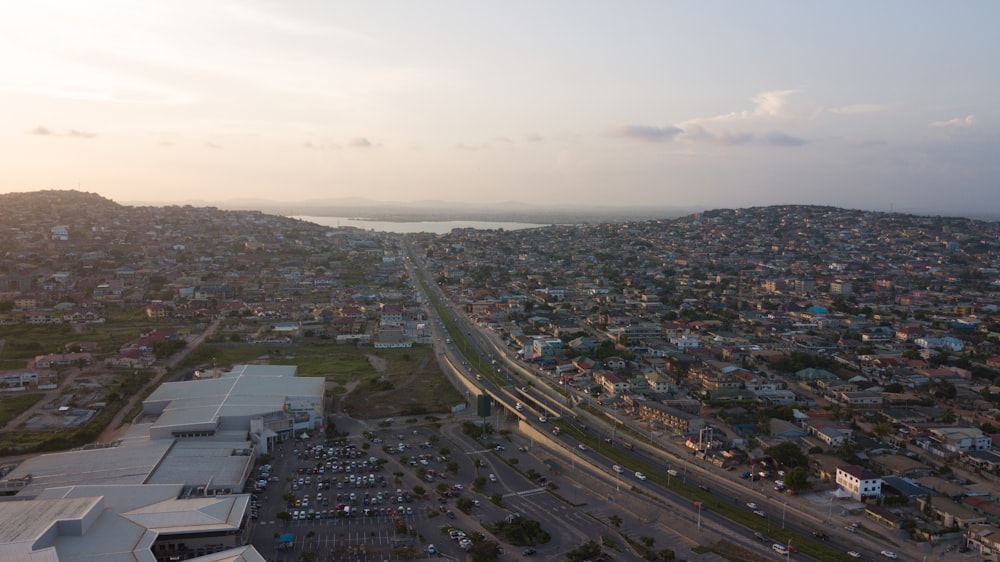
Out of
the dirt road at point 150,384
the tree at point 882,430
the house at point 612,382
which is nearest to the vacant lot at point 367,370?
the dirt road at point 150,384

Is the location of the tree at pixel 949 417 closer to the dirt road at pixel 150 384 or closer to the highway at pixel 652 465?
the highway at pixel 652 465

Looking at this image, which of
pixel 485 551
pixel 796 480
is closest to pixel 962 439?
pixel 796 480

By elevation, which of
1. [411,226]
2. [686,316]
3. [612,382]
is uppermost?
[411,226]

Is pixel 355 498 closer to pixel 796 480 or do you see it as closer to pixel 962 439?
pixel 796 480

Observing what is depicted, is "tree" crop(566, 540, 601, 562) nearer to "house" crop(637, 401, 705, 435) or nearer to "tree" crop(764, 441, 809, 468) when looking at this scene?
"tree" crop(764, 441, 809, 468)

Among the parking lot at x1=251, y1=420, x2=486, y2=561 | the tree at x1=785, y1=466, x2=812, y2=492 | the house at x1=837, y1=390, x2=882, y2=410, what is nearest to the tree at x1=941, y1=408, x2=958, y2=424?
the house at x1=837, y1=390, x2=882, y2=410

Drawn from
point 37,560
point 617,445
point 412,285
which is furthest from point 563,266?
point 37,560
